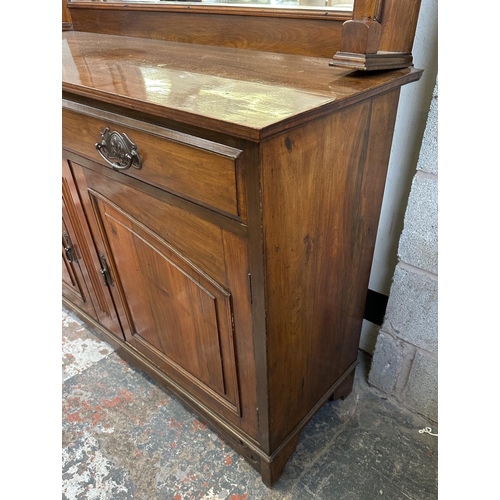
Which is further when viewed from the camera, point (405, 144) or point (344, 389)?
point (344, 389)

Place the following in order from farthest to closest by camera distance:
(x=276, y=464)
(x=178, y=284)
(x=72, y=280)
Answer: (x=72, y=280), (x=276, y=464), (x=178, y=284)

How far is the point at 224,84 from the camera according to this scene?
2.40 ft

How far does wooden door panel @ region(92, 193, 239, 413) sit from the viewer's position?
0.87 metres

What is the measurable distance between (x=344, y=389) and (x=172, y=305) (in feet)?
2.02

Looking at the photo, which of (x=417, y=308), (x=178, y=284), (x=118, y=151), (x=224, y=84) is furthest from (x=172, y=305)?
(x=417, y=308)

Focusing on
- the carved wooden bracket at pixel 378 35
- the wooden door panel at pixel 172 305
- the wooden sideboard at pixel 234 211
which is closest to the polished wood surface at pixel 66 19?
the wooden sideboard at pixel 234 211

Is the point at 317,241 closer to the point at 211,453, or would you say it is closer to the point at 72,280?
the point at 211,453

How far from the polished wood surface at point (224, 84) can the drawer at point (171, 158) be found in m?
0.05

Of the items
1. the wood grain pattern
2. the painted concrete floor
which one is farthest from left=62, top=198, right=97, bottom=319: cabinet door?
the wood grain pattern

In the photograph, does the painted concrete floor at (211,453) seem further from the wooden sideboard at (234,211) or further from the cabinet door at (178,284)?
the cabinet door at (178,284)

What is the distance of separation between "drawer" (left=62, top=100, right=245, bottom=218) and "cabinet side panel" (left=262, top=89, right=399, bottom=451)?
0.07 metres

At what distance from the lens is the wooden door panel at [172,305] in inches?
34.2

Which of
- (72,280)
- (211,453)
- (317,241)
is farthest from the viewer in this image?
(72,280)

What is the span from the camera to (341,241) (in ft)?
2.90
